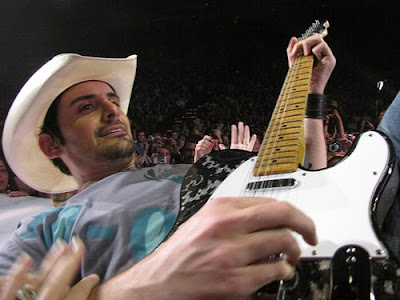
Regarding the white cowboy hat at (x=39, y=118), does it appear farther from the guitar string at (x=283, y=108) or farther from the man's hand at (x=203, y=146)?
the guitar string at (x=283, y=108)

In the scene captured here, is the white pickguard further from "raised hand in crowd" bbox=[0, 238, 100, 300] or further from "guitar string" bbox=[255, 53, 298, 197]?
"raised hand in crowd" bbox=[0, 238, 100, 300]

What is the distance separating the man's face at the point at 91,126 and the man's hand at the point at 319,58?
0.35 meters

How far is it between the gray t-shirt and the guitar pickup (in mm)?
172

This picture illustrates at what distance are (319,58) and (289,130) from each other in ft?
0.66

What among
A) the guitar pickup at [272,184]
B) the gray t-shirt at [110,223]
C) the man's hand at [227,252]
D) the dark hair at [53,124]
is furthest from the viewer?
the dark hair at [53,124]

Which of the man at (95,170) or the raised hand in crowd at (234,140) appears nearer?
the man at (95,170)

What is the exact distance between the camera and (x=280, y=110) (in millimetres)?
559

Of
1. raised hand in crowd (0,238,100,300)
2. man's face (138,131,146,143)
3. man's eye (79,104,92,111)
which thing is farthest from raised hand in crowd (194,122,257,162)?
raised hand in crowd (0,238,100,300)

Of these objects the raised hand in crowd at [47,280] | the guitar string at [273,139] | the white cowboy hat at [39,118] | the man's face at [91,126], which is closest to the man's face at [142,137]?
the man's face at [91,126]

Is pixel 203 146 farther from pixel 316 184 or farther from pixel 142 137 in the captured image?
pixel 316 184

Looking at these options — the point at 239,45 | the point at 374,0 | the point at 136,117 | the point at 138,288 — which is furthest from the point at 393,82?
the point at 138,288

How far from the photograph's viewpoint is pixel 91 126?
651 millimetres

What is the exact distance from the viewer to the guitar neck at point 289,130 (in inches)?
17.5

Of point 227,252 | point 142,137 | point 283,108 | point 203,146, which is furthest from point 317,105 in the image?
point 227,252
